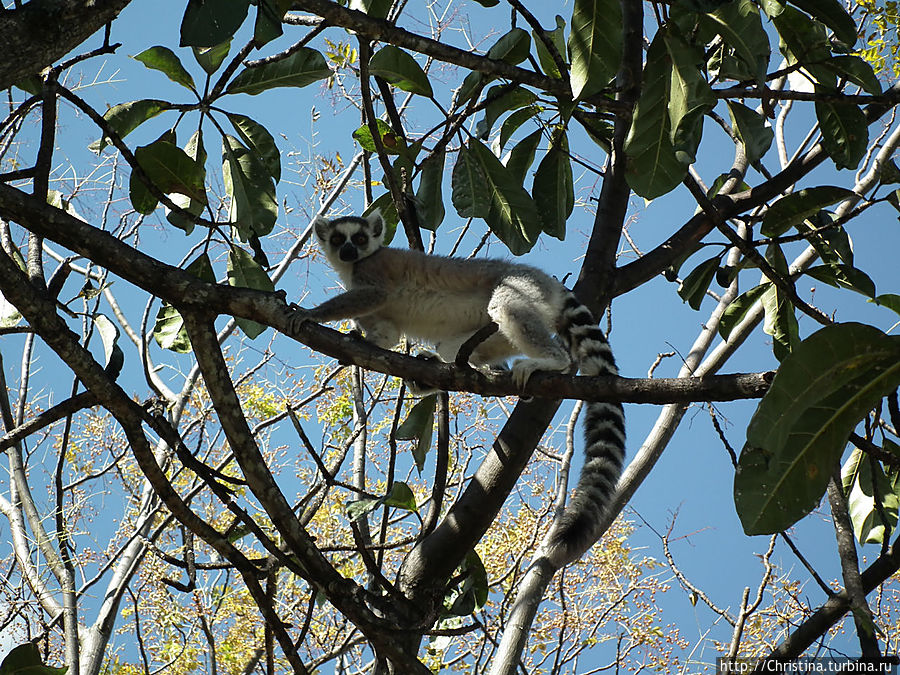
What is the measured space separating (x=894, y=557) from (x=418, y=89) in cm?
282

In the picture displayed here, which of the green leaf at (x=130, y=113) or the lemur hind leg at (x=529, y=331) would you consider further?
the lemur hind leg at (x=529, y=331)

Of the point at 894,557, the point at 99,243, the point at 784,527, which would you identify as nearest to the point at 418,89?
the point at 99,243

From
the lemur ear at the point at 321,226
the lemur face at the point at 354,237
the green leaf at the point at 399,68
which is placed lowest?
the green leaf at the point at 399,68


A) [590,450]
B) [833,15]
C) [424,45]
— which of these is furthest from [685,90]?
[590,450]

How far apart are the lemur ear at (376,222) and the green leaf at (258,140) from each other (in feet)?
3.48

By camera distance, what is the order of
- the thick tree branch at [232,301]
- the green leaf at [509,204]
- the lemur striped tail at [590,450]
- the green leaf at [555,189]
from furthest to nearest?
the green leaf at [555,189] < the green leaf at [509,204] < the lemur striped tail at [590,450] < the thick tree branch at [232,301]

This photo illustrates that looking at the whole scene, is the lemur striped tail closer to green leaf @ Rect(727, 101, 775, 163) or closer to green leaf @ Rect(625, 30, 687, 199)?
green leaf @ Rect(625, 30, 687, 199)

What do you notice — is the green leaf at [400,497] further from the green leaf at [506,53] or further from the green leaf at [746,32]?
the green leaf at [746,32]

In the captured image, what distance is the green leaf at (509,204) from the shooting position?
3836 mm

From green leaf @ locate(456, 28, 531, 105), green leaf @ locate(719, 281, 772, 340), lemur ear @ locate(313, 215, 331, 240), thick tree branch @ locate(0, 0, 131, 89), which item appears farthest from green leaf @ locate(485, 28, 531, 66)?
lemur ear @ locate(313, 215, 331, 240)

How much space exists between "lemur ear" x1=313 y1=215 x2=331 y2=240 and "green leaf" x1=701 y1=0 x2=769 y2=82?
3057 mm

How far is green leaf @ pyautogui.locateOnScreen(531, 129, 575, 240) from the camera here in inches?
161

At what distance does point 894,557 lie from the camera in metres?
3.35

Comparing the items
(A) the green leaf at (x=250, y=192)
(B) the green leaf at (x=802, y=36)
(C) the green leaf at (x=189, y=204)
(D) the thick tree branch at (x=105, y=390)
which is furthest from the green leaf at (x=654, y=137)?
(D) the thick tree branch at (x=105, y=390)
